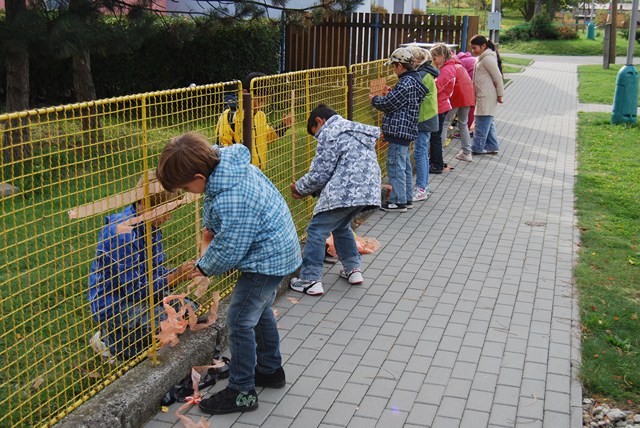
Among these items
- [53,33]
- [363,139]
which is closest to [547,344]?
[363,139]

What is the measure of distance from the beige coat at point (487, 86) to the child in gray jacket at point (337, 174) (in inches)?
246

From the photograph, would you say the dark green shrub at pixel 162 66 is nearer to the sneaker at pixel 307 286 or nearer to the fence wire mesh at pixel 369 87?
the fence wire mesh at pixel 369 87

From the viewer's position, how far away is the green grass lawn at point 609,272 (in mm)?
5008

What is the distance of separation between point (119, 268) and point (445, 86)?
7147 millimetres

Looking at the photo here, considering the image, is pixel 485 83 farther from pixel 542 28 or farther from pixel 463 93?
pixel 542 28

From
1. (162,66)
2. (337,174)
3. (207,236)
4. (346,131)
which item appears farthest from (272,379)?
(162,66)

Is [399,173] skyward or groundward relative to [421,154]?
groundward

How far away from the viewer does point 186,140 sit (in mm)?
3975

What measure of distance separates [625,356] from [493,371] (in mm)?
976

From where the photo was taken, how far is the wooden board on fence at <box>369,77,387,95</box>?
9.71 meters

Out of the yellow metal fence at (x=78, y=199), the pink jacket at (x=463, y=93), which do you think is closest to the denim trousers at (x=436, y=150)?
the pink jacket at (x=463, y=93)

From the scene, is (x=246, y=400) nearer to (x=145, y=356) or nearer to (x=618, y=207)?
(x=145, y=356)

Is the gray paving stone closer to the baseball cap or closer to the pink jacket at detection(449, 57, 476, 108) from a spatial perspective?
the baseball cap

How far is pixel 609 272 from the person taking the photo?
7004 mm
